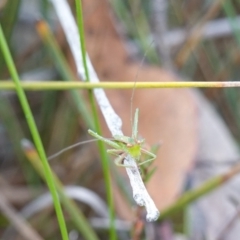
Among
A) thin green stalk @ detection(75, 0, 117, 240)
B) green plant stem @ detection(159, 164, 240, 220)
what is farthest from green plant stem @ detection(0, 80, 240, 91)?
green plant stem @ detection(159, 164, 240, 220)

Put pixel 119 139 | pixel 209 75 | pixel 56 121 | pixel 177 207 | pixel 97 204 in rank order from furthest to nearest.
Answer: pixel 209 75
pixel 56 121
pixel 97 204
pixel 177 207
pixel 119 139

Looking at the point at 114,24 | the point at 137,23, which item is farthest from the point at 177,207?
the point at 137,23

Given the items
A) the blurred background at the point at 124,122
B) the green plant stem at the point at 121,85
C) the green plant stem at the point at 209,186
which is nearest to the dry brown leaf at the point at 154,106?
the blurred background at the point at 124,122

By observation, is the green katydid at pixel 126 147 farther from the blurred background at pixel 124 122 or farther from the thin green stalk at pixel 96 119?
the blurred background at pixel 124 122

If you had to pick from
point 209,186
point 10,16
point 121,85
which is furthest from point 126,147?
point 10,16

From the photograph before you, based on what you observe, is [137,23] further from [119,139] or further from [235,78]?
[119,139]

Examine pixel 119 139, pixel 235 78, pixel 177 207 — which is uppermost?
pixel 119 139

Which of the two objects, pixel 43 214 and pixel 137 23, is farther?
pixel 137 23

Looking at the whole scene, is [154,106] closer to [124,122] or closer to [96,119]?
[124,122]

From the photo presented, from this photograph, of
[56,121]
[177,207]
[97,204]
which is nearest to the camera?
[177,207]

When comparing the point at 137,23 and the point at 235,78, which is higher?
the point at 137,23
